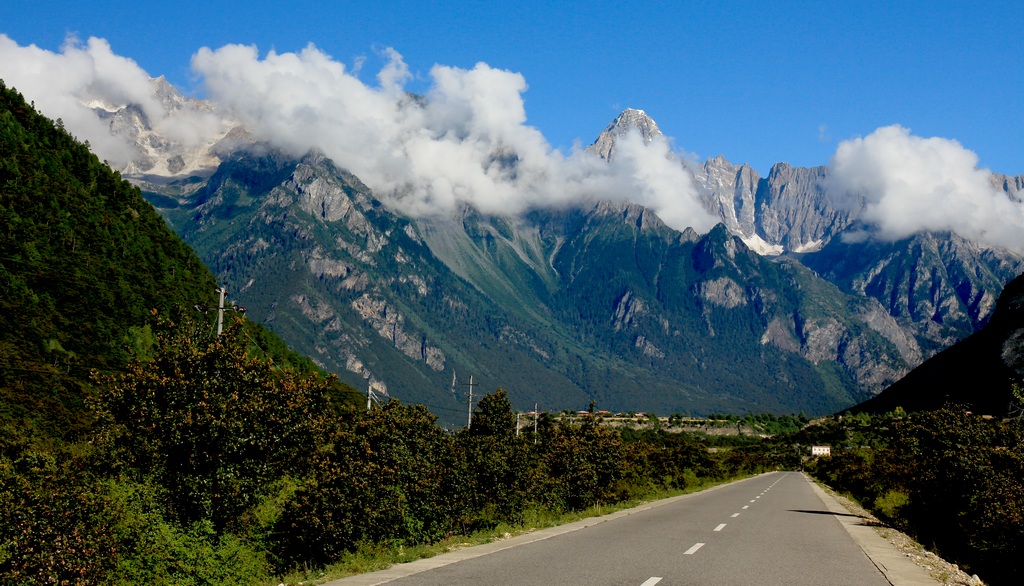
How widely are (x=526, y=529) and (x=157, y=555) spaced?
58.5 ft

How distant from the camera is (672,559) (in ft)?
68.1

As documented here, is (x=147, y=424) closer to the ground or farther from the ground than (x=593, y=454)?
farther from the ground

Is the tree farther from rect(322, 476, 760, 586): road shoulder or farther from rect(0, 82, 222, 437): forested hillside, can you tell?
rect(0, 82, 222, 437): forested hillside

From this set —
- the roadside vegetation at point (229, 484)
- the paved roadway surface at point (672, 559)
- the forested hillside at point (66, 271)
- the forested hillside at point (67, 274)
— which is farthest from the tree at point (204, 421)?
the forested hillside at point (66, 271)

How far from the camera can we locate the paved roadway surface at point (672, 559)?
17.4m

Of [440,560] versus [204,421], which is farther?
[204,421]

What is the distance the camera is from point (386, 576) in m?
17.7

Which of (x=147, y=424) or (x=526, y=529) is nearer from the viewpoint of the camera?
(x=147, y=424)

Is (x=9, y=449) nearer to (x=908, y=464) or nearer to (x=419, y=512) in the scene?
(x=419, y=512)

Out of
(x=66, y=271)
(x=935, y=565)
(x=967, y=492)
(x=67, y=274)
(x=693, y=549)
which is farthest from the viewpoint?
(x=66, y=271)

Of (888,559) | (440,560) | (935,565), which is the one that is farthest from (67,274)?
(935,565)

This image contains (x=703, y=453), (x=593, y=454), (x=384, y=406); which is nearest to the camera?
(x=384, y=406)

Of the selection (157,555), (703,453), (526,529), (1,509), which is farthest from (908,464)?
(703,453)

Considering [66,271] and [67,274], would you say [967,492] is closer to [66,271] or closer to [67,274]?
[67,274]
